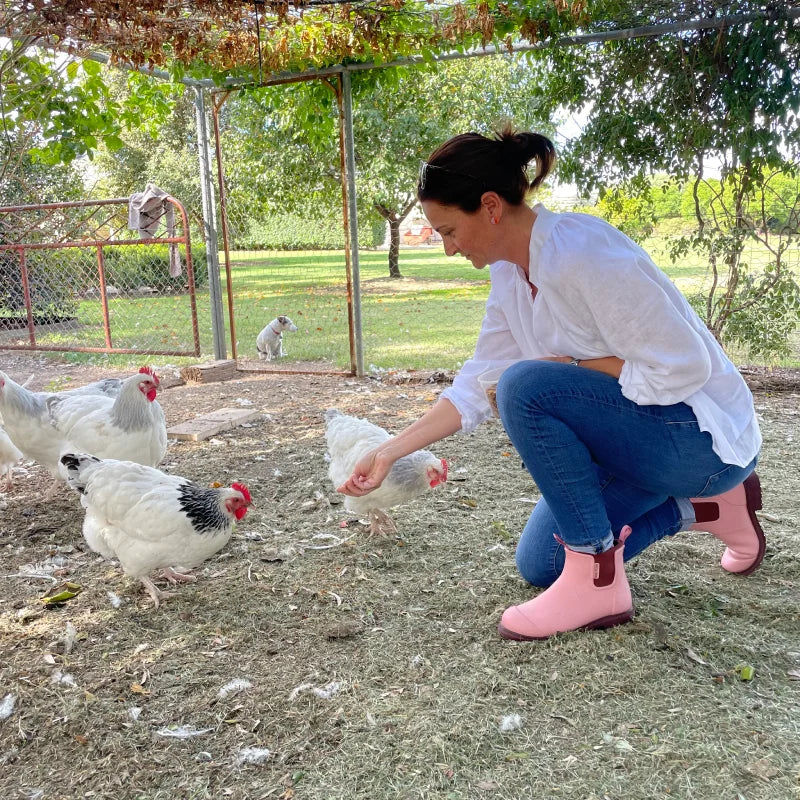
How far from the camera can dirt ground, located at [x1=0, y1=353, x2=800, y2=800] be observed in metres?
1.63

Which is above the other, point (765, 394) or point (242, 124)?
point (242, 124)

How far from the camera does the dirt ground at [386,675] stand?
5.34ft

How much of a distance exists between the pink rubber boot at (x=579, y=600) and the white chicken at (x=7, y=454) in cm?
275

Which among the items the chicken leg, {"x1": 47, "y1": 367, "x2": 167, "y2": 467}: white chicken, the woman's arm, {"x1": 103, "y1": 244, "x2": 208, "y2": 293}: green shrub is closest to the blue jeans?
the woman's arm

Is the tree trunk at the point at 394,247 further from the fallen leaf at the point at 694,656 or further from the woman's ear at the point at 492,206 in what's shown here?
the fallen leaf at the point at 694,656

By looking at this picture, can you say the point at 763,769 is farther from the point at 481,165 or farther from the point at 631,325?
the point at 481,165

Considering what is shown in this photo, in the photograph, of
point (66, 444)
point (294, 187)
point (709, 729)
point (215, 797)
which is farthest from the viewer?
point (294, 187)

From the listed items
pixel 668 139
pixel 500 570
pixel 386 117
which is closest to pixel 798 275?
pixel 668 139

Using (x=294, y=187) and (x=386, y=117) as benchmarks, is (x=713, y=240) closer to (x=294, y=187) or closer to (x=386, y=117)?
(x=294, y=187)

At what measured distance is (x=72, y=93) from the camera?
4.41 meters

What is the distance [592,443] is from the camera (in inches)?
79.7

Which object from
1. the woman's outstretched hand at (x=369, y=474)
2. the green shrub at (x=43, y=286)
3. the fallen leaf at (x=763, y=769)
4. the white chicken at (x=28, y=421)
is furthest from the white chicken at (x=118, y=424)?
the green shrub at (x=43, y=286)

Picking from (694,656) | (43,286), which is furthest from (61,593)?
(43,286)

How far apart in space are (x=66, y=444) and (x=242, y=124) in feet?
29.4
